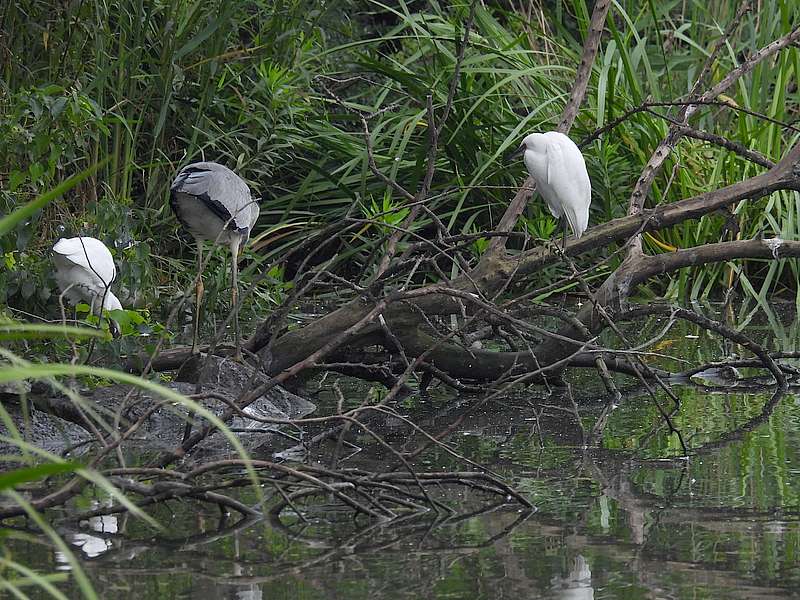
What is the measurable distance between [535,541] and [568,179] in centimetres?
254

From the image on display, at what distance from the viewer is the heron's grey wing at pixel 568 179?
15.9 ft

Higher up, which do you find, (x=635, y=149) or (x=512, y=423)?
(x=635, y=149)

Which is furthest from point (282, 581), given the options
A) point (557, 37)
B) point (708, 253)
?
point (557, 37)

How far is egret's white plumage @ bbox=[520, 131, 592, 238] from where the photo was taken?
4852mm

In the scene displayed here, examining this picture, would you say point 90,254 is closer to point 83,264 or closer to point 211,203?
point 83,264

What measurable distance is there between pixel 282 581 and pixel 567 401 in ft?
6.79

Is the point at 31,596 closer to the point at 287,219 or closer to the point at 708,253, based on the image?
the point at 708,253

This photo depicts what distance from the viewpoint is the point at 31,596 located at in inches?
84.7

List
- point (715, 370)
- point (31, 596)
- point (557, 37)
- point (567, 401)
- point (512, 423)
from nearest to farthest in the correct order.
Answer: point (31, 596), point (512, 423), point (567, 401), point (715, 370), point (557, 37)

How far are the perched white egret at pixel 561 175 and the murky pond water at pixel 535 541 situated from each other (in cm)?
154

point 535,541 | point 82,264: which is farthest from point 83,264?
point 535,541

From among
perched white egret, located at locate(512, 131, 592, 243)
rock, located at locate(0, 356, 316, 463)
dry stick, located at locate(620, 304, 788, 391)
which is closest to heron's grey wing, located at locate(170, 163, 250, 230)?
rock, located at locate(0, 356, 316, 463)

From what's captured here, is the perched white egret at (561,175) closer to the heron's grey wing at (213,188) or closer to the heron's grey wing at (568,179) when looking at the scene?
the heron's grey wing at (568,179)

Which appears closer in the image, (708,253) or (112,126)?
(708,253)
